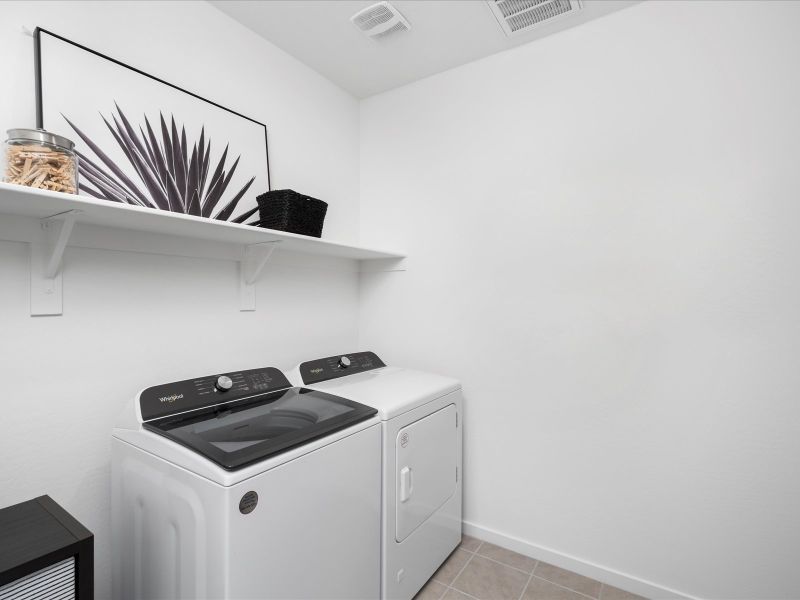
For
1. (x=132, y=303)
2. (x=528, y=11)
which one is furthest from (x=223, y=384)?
(x=528, y=11)

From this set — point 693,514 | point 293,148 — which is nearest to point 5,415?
point 293,148

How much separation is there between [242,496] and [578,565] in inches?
68.4

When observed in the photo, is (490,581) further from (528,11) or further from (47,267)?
(528,11)

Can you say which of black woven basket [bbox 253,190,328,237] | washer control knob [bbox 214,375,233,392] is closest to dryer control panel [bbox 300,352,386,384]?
washer control knob [bbox 214,375,233,392]

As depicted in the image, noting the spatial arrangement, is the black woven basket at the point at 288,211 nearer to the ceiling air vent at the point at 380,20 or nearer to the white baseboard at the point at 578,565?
the ceiling air vent at the point at 380,20

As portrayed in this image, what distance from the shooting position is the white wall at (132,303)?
1275mm

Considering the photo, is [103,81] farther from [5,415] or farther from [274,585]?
[274,585]

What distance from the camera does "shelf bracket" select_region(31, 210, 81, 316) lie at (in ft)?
4.22

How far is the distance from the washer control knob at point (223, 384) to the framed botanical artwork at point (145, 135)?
2.34 feet

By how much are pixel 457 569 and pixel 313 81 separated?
9.06 ft

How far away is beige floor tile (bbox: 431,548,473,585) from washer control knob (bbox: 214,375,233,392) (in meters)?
1.34

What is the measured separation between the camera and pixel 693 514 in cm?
170

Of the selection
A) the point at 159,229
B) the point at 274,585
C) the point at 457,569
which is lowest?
the point at 457,569

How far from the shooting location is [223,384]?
1.54m
